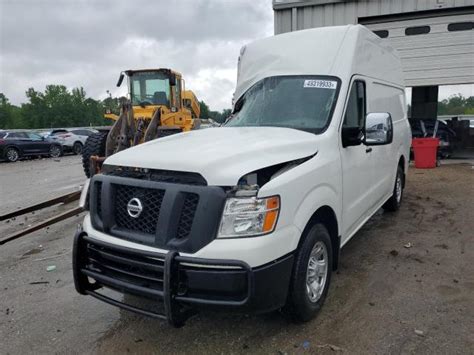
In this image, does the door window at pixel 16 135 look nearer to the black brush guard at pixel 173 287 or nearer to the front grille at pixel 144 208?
the front grille at pixel 144 208

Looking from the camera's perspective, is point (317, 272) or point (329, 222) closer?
point (317, 272)

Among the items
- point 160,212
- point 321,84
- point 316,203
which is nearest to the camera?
point 160,212

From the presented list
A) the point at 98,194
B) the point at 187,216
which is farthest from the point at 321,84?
the point at 98,194

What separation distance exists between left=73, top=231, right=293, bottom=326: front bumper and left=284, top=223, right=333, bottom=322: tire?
0.53ft

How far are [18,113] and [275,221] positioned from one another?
88638 mm

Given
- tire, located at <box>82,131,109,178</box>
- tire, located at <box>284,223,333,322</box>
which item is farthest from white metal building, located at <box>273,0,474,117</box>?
tire, located at <box>284,223,333,322</box>

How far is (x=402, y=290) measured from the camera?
12.6 feet

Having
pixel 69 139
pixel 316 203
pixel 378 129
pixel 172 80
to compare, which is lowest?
pixel 69 139

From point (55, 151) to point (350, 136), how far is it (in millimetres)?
21770

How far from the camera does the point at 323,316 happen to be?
3.37m

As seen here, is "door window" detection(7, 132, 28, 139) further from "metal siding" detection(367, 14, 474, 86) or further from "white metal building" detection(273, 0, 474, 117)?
"metal siding" detection(367, 14, 474, 86)

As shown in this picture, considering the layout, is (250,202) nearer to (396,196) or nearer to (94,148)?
(396,196)

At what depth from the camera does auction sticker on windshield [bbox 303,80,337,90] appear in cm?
397

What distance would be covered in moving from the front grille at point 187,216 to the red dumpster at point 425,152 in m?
10.8
